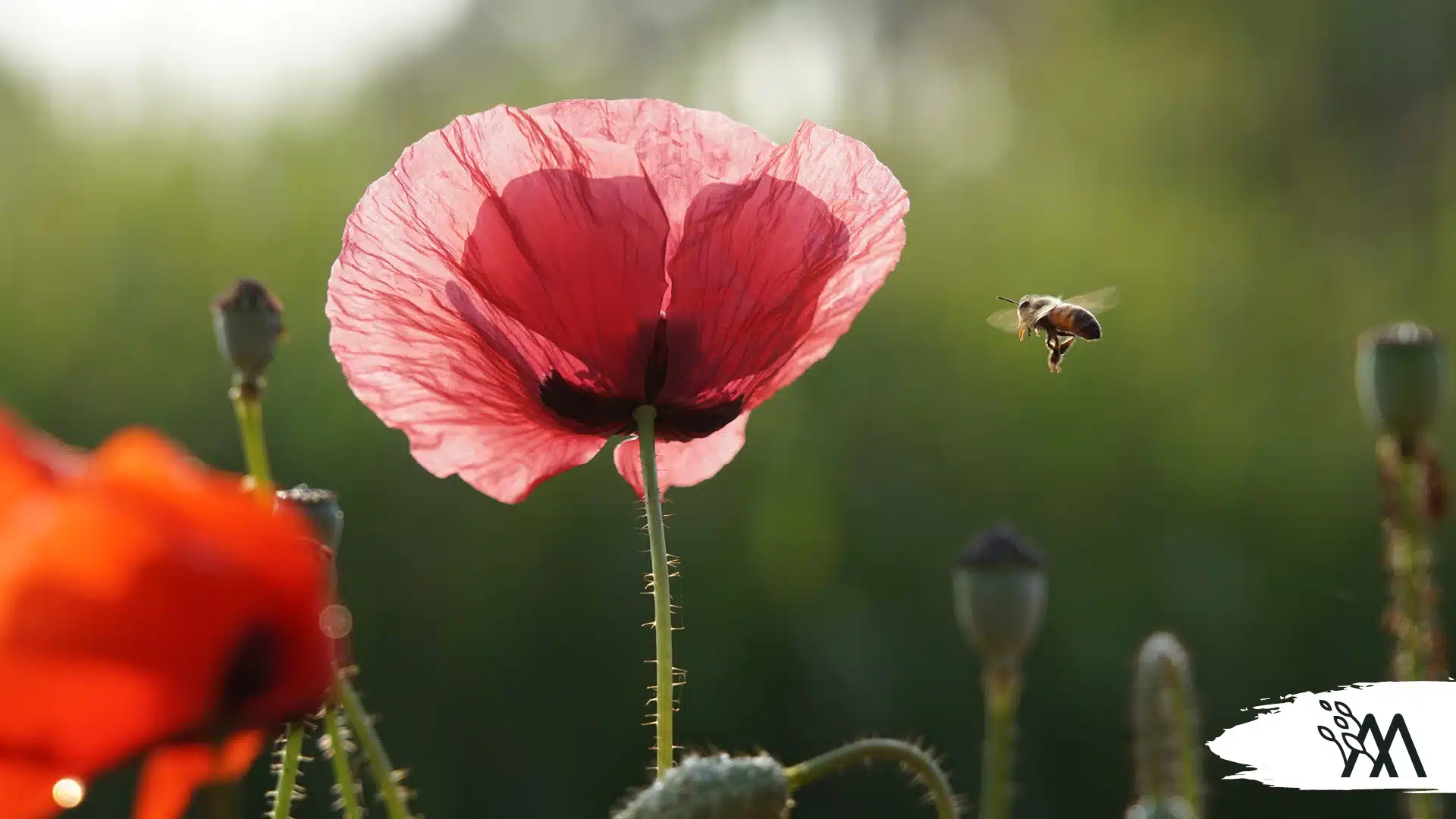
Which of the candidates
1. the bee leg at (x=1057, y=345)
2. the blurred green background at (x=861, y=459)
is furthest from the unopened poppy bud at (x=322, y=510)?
the blurred green background at (x=861, y=459)

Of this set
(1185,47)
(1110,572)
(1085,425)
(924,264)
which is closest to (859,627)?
(1110,572)

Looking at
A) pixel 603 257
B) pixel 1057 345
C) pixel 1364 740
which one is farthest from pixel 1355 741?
pixel 1057 345

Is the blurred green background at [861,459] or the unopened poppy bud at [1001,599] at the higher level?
the blurred green background at [861,459]

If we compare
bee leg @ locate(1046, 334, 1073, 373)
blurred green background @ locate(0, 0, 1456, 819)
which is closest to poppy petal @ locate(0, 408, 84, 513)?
bee leg @ locate(1046, 334, 1073, 373)

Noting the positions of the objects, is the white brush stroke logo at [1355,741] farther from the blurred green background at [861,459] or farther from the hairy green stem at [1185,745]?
the blurred green background at [861,459]

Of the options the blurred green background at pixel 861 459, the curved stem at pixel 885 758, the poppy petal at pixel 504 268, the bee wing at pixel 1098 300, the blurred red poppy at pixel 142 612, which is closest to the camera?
the blurred red poppy at pixel 142 612

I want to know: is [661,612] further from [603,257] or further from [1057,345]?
[1057,345]
